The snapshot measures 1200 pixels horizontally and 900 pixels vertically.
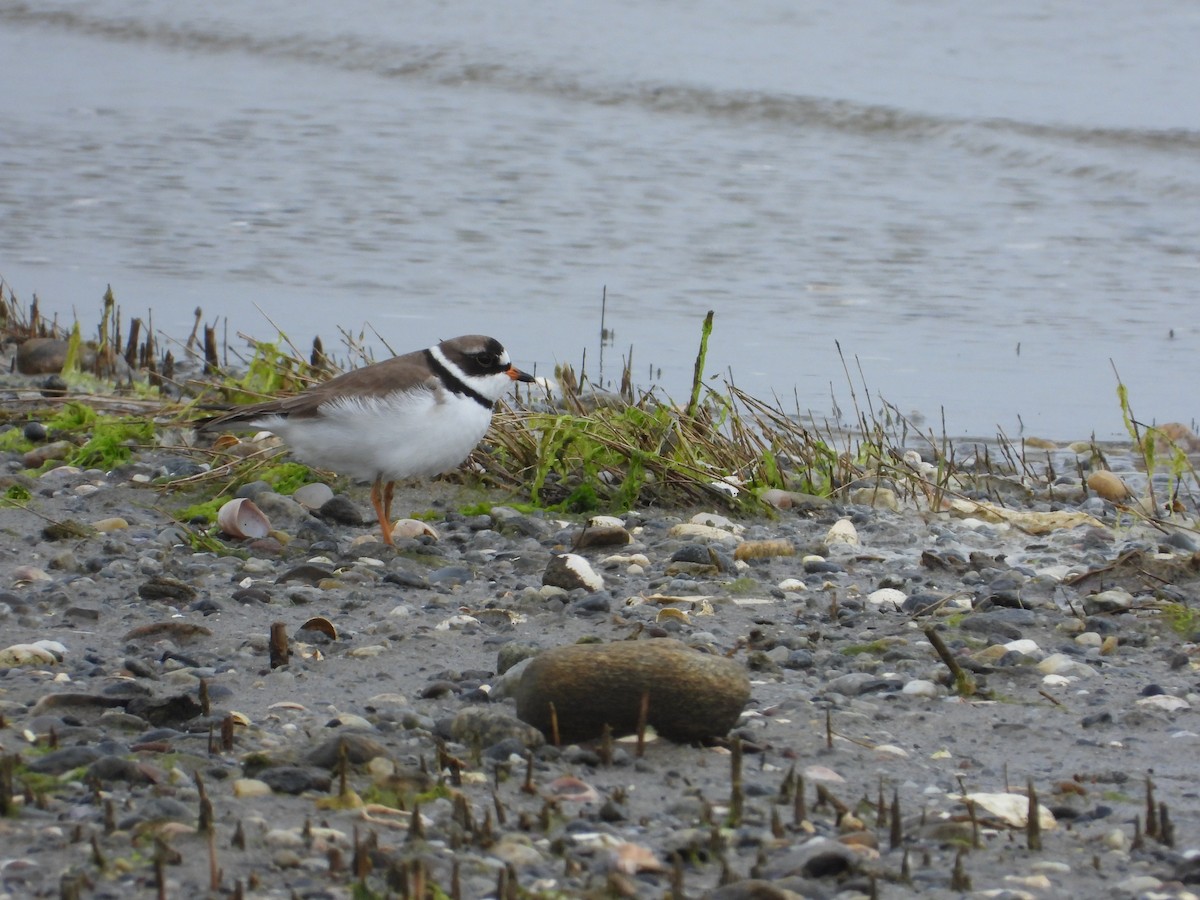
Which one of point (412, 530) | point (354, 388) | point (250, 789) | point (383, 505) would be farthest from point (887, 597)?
point (250, 789)

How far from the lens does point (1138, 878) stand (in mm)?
3150

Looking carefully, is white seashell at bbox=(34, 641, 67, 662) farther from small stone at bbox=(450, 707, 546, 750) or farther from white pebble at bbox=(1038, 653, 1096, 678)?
white pebble at bbox=(1038, 653, 1096, 678)

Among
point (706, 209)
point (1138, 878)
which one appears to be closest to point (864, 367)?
point (706, 209)

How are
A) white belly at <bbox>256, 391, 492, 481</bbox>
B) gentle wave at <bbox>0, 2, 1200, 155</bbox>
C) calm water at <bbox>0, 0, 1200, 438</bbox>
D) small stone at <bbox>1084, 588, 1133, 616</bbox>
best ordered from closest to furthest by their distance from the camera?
small stone at <bbox>1084, 588, 1133, 616</bbox> < white belly at <bbox>256, 391, 492, 481</bbox> < calm water at <bbox>0, 0, 1200, 438</bbox> < gentle wave at <bbox>0, 2, 1200, 155</bbox>

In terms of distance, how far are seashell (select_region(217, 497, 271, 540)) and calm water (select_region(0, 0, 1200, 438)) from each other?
2.97m

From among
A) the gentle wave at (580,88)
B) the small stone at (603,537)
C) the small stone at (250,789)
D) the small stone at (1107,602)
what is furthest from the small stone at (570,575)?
the gentle wave at (580,88)

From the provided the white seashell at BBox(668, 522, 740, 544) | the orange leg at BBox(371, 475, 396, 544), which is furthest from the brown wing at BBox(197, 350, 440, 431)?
the white seashell at BBox(668, 522, 740, 544)

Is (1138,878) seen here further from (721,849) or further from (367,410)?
(367,410)

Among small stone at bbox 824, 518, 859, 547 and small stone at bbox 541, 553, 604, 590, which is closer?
small stone at bbox 541, 553, 604, 590

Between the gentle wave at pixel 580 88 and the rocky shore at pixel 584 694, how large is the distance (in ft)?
30.1

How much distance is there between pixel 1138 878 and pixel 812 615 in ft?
6.45

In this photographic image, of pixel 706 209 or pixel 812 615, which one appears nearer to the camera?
pixel 812 615

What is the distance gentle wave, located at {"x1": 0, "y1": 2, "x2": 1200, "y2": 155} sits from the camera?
1487 cm

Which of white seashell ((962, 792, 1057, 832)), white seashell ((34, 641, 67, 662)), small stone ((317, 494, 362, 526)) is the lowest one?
small stone ((317, 494, 362, 526))
